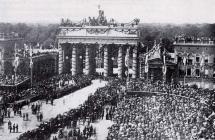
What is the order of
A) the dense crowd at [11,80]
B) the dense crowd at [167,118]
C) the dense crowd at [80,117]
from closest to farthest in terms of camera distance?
the dense crowd at [167,118] < the dense crowd at [80,117] < the dense crowd at [11,80]

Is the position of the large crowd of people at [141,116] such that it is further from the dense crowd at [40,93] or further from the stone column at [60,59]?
the stone column at [60,59]

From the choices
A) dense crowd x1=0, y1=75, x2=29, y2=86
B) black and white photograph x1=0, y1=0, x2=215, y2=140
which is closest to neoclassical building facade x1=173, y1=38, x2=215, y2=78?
black and white photograph x1=0, y1=0, x2=215, y2=140

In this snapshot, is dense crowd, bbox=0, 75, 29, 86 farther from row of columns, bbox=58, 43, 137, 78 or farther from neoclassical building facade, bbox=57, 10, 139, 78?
neoclassical building facade, bbox=57, 10, 139, 78

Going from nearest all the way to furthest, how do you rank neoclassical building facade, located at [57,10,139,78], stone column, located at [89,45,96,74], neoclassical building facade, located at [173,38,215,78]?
neoclassical building facade, located at [173,38,215,78] < neoclassical building facade, located at [57,10,139,78] < stone column, located at [89,45,96,74]

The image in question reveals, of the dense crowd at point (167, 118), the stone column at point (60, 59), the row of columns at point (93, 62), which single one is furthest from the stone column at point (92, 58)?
the dense crowd at point (167, 118)

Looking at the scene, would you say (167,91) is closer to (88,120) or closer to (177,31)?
(88,120)

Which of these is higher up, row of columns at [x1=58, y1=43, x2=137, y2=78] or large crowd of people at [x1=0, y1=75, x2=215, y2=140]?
row of columns at [x1=58, y1=43, x2=137, y2=78]

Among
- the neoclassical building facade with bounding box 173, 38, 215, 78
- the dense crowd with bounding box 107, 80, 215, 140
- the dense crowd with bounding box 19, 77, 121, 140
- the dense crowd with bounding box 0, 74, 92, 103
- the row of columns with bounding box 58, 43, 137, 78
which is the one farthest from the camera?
the row of columns with bounding box 58, 43, 137, 78

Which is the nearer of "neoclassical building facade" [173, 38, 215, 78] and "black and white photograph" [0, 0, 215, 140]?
"black and white photograph" [0, 0, 215, 140]
